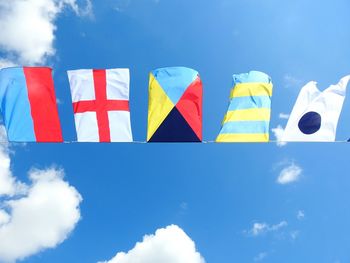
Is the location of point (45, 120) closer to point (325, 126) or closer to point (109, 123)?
point (109, 123)

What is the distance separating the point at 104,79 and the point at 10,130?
341cm

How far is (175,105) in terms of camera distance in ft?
41.9

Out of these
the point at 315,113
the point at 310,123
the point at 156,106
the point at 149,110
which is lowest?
the point at 310,123

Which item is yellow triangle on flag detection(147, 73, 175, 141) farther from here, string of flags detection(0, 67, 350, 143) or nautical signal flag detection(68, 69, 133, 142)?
nautical signal flag detection(68, 69, 133, 142)

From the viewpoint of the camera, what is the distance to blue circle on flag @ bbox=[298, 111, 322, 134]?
12.3 meters

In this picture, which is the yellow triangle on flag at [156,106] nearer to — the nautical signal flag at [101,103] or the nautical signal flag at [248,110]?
the nautical signal flag at [101,103]

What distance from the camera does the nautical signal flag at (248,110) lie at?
12469 mm

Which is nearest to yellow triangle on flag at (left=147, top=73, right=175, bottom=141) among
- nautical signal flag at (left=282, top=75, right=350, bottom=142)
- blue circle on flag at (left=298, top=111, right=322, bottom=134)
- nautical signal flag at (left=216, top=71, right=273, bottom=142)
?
nautical signal flag at (left=216, top=71, right=273, bottom=142)

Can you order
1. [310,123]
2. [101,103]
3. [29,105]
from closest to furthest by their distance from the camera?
[310,123] < [29,105] < [101,103]

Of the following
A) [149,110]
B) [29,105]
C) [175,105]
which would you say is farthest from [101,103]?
[175,105]

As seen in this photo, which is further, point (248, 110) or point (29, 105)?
point (248, 110)

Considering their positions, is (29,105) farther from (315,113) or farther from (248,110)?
(315,113)

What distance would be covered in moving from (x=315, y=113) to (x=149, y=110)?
5415mm

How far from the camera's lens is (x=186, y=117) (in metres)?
12.6
